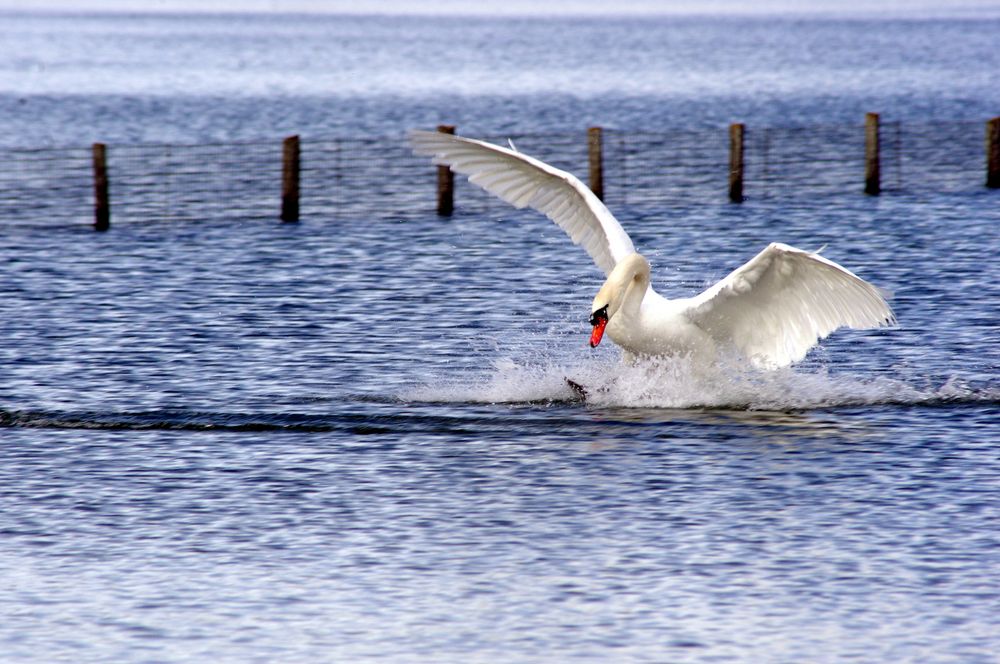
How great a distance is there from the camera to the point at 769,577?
929 cm

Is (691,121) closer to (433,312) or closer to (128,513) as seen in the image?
(433,312)

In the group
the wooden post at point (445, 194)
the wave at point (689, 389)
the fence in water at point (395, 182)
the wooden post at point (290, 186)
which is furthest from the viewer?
the fence in water at point (395, 182)

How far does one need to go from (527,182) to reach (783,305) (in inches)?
95.8

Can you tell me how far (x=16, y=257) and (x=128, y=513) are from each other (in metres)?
12.6

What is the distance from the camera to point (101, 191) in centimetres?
2516

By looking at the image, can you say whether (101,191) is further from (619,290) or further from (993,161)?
(993,161)

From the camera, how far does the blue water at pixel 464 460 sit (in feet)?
28.3

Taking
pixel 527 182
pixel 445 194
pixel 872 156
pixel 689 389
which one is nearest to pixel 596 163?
pixel 445 194

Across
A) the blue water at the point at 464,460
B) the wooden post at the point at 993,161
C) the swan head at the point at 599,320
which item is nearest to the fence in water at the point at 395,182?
the wooden post at the point at 993,161

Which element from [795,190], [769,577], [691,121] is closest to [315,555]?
[769,577]

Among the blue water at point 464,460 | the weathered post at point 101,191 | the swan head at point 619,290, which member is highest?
the weathered post at point 101,191

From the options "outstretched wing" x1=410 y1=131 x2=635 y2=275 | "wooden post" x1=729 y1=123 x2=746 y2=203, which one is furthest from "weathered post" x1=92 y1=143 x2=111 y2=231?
"outstretched wing" x1=410 y1=131 x2=635 y2=275

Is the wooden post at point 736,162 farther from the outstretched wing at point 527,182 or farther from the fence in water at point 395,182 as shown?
the outstretched wing at point 527,182

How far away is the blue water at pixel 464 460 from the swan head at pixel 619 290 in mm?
808
